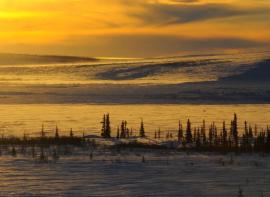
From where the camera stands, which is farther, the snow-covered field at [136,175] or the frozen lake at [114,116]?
the frozen lake at [114,116]

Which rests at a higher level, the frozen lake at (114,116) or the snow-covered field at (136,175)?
the frozen lake at (114,116)

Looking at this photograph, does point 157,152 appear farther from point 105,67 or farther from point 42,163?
point 105,67

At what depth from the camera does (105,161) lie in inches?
548

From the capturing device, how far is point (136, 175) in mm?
12047

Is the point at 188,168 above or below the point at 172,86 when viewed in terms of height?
below

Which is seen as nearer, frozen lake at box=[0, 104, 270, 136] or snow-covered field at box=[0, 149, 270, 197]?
snow-covered field at box=[0, 149, 270, 197]

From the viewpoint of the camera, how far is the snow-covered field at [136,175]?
10406 mm

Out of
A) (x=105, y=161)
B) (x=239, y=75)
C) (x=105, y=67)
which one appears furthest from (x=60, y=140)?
(x=105, y=67)

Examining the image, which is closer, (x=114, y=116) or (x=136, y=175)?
(x=136, y=175)

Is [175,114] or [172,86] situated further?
[172,86]

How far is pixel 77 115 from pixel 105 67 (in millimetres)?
42972

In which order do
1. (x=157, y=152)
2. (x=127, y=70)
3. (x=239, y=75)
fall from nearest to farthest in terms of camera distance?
(x=157, y=152) < (x=239, y=75) < (x=127, y=70)

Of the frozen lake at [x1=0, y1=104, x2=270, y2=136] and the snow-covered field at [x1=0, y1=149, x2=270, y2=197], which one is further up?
the frozen lake at [x1=0, y1=104, x2=270, y2=136]

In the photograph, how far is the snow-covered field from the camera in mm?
10406
